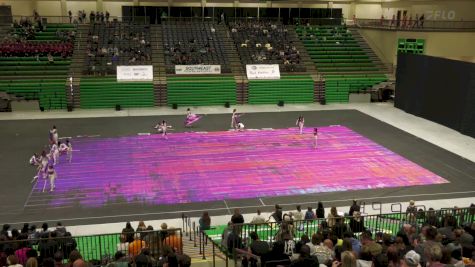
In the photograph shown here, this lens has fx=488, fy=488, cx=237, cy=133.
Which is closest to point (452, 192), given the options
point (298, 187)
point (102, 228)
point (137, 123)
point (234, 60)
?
point (298, 187)

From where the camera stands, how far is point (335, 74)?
39844 millimetres

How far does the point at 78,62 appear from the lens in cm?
3825

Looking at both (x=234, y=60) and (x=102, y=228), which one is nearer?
(x=102, y=228)

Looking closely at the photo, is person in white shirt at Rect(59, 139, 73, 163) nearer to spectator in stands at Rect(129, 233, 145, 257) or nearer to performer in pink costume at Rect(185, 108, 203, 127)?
performer in pink costume at Rect(185, 108, 203, 127)

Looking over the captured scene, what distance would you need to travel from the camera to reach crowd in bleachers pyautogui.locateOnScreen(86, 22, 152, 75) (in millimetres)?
38219

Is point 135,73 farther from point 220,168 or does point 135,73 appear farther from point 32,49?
point 220,168

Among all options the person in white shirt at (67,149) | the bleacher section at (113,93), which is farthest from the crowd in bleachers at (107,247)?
the bleacher section at (113,93)

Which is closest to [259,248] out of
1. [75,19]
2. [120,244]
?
[120,244]

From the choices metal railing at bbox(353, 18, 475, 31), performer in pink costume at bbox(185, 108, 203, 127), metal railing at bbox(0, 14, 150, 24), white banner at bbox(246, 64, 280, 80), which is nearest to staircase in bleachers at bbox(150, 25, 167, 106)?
metal railing at bbox(0, 14, 150, 24)

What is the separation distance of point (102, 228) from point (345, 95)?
87.5 ft

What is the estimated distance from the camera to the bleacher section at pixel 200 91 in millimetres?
Answer: 36125

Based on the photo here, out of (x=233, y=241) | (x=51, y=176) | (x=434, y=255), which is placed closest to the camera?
(x=434, y=255)

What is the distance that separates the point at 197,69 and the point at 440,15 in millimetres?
21150

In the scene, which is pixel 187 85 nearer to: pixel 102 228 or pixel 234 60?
pixel 234 60
